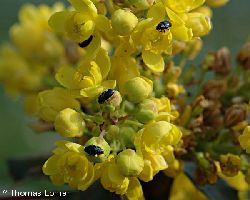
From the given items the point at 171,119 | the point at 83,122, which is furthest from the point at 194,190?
the point at 83,122

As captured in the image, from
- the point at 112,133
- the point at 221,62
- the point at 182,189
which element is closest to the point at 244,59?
the point at 221,62

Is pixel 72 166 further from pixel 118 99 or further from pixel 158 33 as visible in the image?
pixel 158 33

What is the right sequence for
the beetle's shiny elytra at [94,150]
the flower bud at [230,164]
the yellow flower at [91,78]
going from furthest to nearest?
the flower bud at [230,164], the yellow flower at [91,78], the beetle's shiny elytra at [94,150]

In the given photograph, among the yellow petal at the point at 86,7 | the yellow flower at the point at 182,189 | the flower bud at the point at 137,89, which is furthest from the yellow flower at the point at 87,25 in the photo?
the yellow flower at the point at 182,189

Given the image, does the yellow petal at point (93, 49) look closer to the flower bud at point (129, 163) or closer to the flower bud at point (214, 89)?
the flower bud at point (129, 163)

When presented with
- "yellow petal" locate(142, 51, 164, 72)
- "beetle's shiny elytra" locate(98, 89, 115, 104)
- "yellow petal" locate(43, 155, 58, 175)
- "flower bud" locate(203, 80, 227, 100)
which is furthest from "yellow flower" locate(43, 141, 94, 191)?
"flower bud" locate(203, 80, 227, 100)
